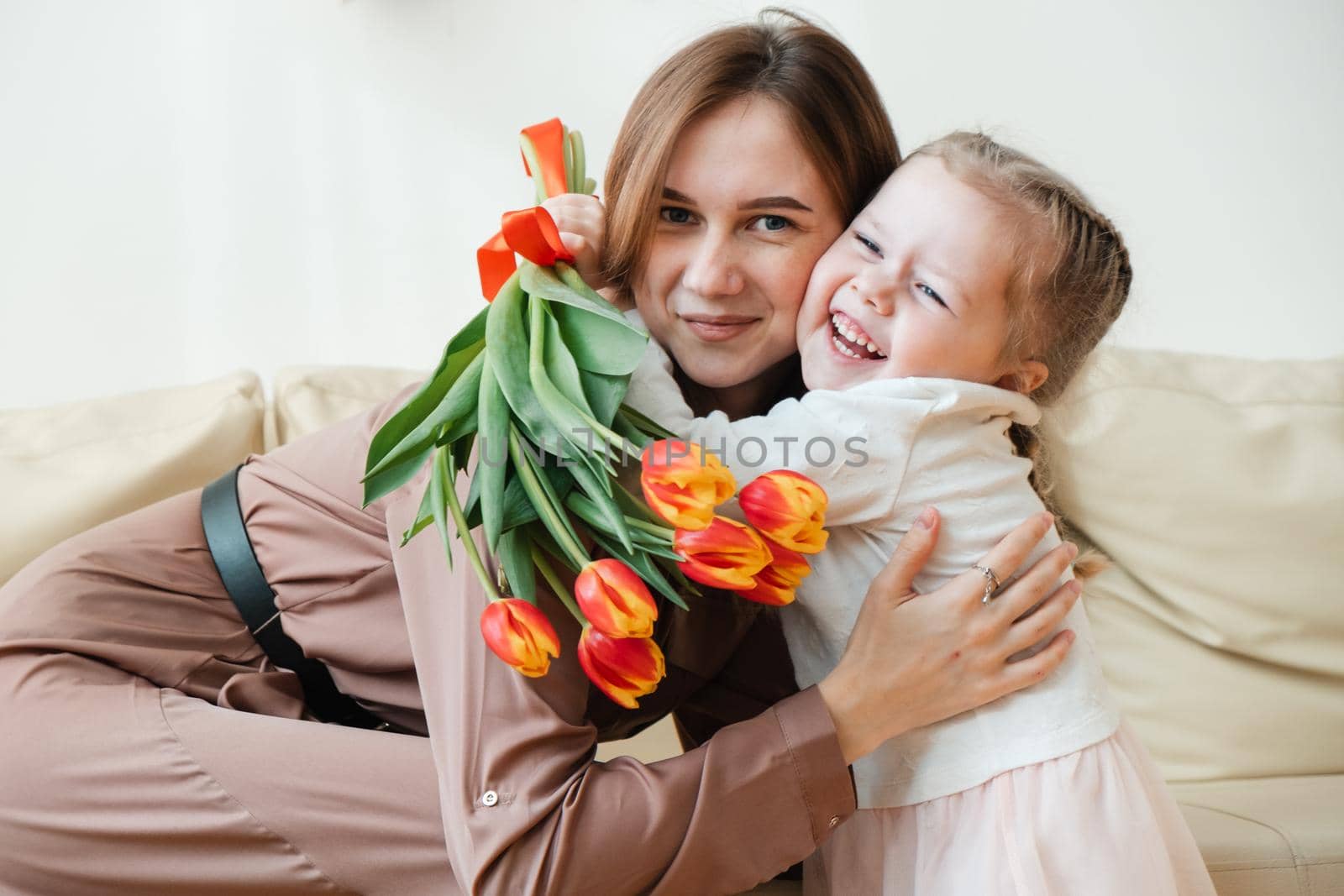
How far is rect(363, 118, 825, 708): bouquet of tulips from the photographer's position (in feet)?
2.57

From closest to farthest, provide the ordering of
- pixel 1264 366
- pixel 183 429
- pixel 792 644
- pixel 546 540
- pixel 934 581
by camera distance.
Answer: pixel 546 540 → pixel 934 581 → pixel 792 644 → pixel 183 429 → pixel 1264 366

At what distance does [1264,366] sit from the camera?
1763 millimetres

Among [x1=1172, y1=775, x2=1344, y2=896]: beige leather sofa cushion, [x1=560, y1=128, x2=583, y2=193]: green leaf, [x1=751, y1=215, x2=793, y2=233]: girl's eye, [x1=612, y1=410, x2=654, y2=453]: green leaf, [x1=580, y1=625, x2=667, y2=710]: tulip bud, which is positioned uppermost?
[x1=560, y1=128, x2=583, y2=193]: green leaf

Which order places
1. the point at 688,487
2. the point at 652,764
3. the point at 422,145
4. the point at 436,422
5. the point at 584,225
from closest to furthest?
the point at 688,487 < the point at 436,422 < the point at 652,764 < the point at 584,225 < the point at 422,145

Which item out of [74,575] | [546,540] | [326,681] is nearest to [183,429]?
[74,575]

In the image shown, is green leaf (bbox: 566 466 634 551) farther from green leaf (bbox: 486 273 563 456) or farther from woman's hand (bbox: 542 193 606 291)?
woman's hand (bbox: 542 193 606 291)

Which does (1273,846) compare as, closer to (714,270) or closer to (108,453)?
(714,270)

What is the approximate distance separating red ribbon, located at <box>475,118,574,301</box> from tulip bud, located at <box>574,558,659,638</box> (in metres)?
0.33

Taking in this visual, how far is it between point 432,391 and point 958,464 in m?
0.48

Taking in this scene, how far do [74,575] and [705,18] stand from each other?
4.68 feet

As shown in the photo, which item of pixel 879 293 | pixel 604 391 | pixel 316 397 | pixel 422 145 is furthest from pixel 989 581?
pixel 422 145

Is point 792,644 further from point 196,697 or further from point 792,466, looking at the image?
point 196,697

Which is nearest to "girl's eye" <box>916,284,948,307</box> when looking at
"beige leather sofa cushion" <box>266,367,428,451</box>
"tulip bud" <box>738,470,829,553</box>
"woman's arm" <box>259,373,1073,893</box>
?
"woman's arm" <box>259,373,1073,893</box>

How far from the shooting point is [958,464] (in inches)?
41.4
